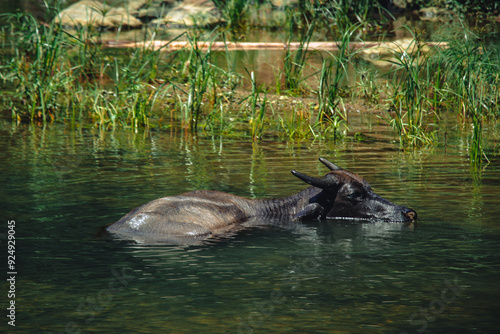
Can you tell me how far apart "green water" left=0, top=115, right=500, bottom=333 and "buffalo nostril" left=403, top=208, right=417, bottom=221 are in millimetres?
100

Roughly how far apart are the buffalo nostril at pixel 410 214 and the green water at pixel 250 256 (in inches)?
3.9

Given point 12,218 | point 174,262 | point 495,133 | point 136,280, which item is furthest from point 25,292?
point 495,133

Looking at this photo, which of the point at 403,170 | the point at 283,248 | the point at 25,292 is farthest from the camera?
the point at 403,170

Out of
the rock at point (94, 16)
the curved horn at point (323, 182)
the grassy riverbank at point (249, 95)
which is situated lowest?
the curved horn at point (323, 182)

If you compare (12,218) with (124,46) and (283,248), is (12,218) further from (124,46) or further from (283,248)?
(124,46)

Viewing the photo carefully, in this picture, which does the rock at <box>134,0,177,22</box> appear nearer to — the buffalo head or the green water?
the green water

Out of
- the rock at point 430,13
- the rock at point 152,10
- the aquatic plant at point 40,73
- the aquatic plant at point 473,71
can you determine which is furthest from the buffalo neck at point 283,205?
the rock at point 152,10

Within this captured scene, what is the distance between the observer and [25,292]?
541 cm

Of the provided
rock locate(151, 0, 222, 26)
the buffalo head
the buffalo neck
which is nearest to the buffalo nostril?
the buffalo head

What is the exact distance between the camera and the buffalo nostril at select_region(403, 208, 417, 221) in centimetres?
738

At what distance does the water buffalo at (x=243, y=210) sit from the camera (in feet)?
22.6

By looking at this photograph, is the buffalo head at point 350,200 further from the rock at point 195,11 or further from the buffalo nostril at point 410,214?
the rock at point 195,11

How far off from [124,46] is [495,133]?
12388mm

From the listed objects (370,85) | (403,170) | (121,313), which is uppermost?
(370,85)
